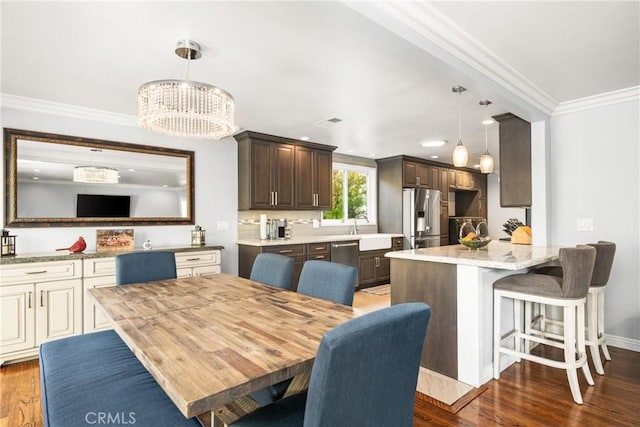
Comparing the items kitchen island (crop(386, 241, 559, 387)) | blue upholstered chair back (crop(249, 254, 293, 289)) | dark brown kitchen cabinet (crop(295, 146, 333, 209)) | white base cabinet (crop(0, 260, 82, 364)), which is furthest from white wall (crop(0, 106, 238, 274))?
kitchen island (crop(386, 241, 559, 387))

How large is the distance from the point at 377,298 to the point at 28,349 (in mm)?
3809

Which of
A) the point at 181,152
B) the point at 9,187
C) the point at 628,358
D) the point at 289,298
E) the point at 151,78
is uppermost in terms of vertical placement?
the point at 151,78

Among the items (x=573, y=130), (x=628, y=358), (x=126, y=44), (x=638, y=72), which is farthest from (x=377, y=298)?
(x=126, y=44)

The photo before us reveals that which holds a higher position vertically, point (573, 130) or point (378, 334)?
point (573, 130)

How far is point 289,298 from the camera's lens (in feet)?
6.44

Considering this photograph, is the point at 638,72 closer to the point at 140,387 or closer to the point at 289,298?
the point at 289,298

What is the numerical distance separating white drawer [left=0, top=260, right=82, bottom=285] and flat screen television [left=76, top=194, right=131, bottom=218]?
2.16 ft

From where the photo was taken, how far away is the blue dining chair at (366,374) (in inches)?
33.8

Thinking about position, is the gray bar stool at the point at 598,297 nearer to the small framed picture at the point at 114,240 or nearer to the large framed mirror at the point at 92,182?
the large framed mirror at the point at 92,182

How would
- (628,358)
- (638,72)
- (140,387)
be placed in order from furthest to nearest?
(628,358), (638,72), (140,387)

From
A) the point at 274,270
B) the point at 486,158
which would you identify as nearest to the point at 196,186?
the point at 274,270

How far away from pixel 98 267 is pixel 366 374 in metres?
3.14

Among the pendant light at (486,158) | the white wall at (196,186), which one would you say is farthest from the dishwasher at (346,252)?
the pendant light at (486,158)

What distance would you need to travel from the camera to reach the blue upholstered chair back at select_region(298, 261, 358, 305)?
194 centimetres
